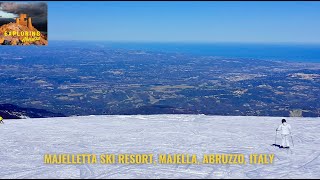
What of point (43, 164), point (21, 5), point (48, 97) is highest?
point (21, 5)

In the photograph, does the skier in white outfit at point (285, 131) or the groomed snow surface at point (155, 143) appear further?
the skier in white outfit at point (285, 131)

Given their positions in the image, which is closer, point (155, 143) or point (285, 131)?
point (285, 131)

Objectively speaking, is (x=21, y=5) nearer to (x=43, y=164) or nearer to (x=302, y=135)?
(x=43, y=164)

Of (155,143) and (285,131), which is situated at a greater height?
(285,131)

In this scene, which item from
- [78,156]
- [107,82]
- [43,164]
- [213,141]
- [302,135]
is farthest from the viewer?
[107,82]

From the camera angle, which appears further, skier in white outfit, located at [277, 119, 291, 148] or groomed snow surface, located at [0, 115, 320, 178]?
skier in white outfit, located at [277, 119, 291, 148]

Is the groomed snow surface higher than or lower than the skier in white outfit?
lower

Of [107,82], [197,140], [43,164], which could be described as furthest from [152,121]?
[107,82]

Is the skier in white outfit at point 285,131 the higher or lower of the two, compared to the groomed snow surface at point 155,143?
higher
